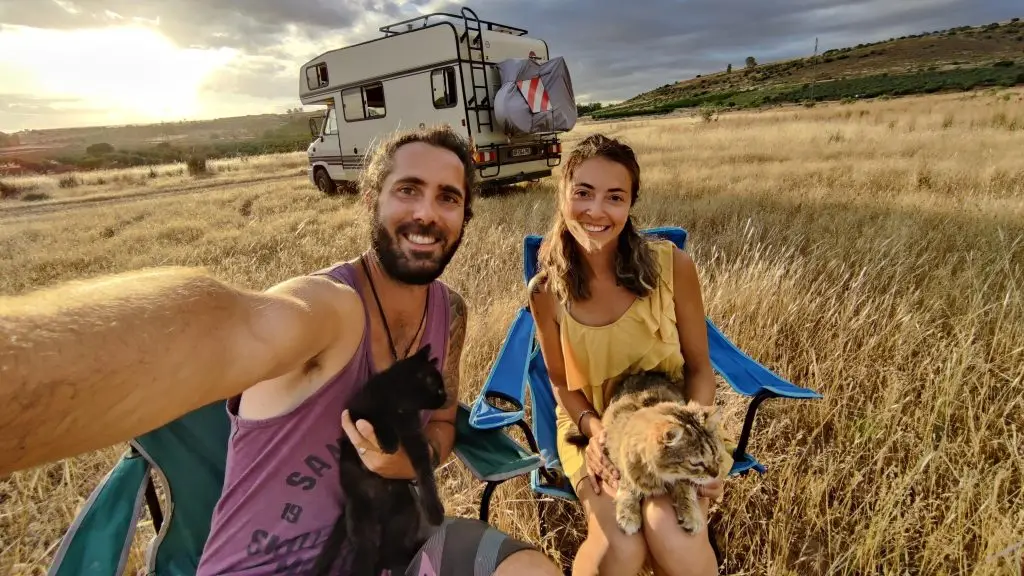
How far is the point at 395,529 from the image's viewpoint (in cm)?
140

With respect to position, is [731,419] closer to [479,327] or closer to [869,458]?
[869,458]

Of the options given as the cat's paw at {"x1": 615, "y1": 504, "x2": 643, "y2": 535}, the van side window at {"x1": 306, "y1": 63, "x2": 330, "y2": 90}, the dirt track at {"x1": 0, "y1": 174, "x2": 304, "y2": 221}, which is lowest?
the cat's paw at {"x1": 615, "y1": 504, "x2": 643, "y2": 535}

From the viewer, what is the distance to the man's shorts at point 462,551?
1.41m

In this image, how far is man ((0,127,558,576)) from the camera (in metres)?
0.59

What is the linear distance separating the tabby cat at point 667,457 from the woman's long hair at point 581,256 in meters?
0.59

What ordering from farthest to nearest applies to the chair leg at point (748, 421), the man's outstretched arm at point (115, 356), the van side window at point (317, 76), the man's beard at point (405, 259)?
the van side window at point (317, 76)
the chair leg at point (748, 421)
the man's beard at point (405, 259)
the man's outstretched arm at point (115, 356)

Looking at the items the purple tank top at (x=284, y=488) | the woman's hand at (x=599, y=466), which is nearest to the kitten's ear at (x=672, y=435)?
the woman's hand at (x=599, y=466)

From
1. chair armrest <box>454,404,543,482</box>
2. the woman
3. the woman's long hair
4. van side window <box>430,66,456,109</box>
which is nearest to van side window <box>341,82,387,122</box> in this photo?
van side window <box>430,66,456,109</box>

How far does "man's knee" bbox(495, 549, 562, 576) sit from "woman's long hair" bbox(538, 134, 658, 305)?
3.57 ft

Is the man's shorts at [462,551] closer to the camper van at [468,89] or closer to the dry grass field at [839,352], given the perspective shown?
the dry grass field at [839,352]

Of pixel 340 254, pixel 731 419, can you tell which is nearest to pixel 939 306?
pixel 731 419

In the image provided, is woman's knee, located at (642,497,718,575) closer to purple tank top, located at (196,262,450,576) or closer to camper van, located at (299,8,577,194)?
purple tank top, located at (196,262,450,576)

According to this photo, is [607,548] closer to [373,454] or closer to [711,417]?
[711,417]

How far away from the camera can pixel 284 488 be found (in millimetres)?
1330
